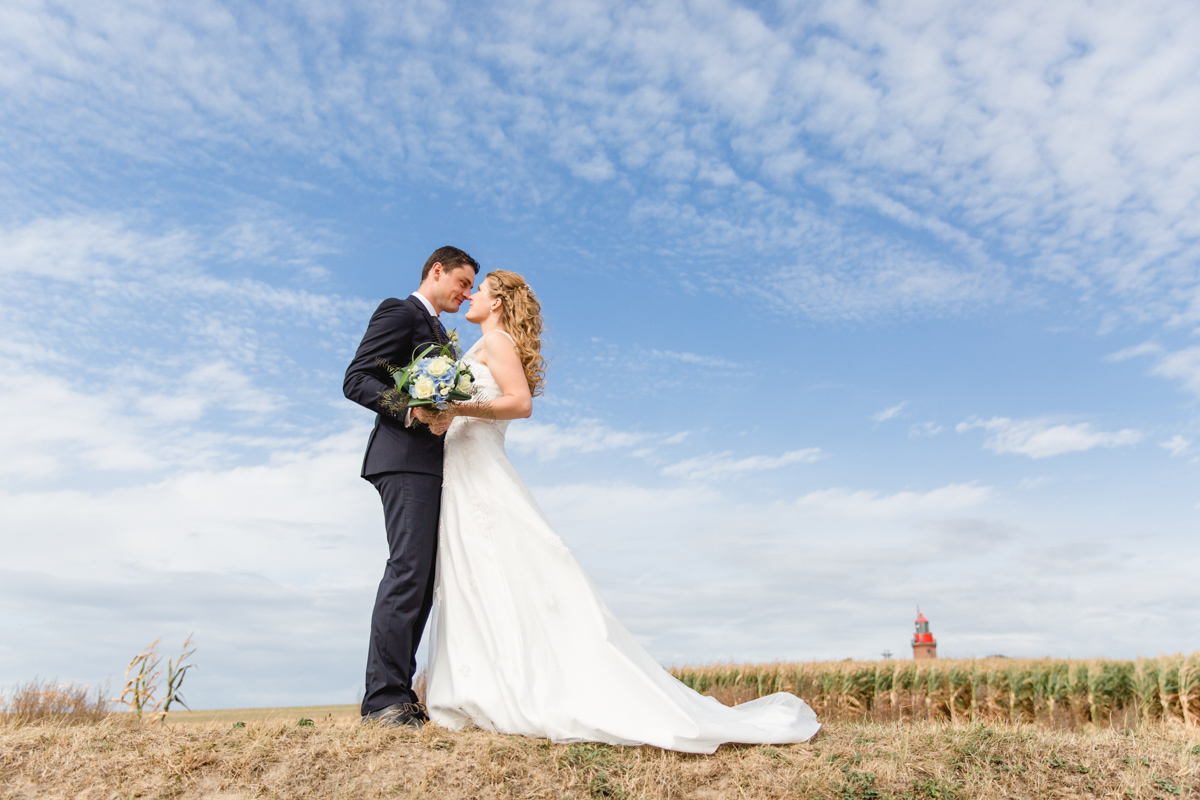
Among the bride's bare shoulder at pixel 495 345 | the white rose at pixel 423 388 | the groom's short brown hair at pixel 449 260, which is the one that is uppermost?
the groom's short brown hair at pixel 449 260

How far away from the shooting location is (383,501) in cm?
558

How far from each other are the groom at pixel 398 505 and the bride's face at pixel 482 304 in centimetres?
40

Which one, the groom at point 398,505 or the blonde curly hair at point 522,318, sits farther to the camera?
the blonde curly hair at point 522,318

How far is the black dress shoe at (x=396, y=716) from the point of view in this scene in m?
5.35

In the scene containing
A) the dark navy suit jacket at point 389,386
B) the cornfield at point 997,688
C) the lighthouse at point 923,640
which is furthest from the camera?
the lighthouse at point 923,640

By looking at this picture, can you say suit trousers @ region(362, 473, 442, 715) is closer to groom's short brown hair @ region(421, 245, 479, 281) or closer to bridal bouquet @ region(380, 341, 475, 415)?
bridal bouquet @ region(380, 341, 475, 415)

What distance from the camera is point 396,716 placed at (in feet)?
17.6

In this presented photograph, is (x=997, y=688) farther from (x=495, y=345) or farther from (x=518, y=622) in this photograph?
(x=495, y=345)

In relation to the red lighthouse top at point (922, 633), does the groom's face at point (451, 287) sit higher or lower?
higher

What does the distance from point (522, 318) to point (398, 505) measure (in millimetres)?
1642

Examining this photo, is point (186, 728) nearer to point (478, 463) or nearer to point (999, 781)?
point (478, 463)

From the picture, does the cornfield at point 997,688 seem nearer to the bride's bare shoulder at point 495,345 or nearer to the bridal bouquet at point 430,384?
the bride's bare shoulder at point 495,345

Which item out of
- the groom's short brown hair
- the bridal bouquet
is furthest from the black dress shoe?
the groom's short brown hair

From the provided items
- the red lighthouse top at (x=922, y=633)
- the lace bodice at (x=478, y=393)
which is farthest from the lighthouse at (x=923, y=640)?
the lace bodice at (x=478, y=393)
